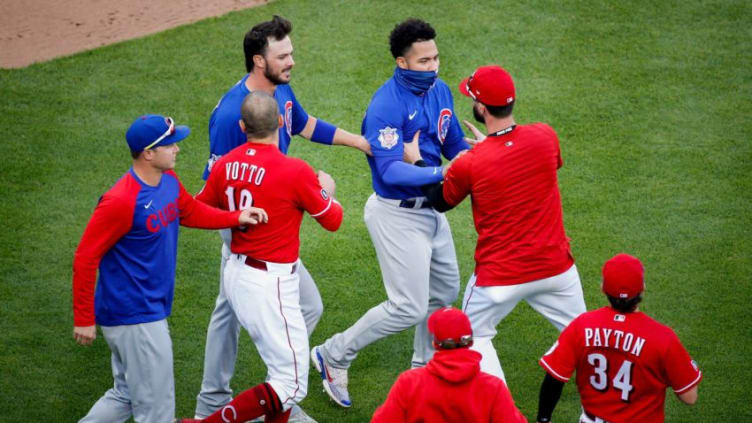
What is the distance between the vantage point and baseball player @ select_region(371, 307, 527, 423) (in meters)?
3.87

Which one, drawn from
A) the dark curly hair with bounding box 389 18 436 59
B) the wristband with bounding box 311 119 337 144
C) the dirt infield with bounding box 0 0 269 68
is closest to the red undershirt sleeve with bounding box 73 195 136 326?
the wristband with bounding box 311 119 337 144

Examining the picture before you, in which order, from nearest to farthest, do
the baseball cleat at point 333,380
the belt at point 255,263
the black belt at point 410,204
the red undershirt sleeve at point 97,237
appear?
Result: the red undershirt sleeve at point 97,237 → the belt at point 255,263 → the black belt at point 410,204 → the baseball cleat at point 333,380

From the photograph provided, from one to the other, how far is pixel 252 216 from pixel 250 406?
977 mm

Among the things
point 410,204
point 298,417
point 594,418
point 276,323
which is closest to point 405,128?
point 410,204

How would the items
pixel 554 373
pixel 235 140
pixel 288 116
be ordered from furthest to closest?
pixel 288 116
pixel 235 140
pixel 554 373

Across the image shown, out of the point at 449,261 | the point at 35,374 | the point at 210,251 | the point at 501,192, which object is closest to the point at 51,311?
the point at 35,374

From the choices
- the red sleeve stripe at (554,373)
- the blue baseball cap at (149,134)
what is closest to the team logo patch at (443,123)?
the blue baseball cap at (149,134)

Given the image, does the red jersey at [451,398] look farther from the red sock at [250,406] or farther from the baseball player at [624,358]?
the red sock at [250,406]

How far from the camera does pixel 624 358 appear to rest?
167 inches

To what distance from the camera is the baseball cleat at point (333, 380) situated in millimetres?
5777

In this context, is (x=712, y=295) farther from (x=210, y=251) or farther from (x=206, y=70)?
(x=206, y=70)

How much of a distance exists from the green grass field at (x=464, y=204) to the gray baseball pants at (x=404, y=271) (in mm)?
356

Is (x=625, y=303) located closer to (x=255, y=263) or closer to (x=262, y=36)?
(x=255, y=263)

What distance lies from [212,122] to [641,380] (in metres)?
2.79
